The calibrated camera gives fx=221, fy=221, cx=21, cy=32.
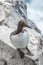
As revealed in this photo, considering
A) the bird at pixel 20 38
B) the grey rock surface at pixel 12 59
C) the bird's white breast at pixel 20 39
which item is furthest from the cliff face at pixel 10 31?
the bird's white breast at pixel 20 39

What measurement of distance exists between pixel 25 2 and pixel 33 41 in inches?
→ 121

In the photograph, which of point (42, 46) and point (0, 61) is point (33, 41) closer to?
point (42, 46)

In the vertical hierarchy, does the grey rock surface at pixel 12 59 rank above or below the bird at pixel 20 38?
below

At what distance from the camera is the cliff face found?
4.70 m

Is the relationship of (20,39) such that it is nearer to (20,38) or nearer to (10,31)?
(20,38)

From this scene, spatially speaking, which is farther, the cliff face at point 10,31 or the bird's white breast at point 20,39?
the cliff face at point 10,31

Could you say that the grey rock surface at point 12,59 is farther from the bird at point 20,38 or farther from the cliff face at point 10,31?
the bird at point 20,38

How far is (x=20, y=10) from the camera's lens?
299 inches

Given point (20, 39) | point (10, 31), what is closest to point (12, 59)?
point (20, 39)

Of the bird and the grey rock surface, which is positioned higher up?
the bird

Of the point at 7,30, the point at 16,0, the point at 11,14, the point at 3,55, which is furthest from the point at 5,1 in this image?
the point at 3,55

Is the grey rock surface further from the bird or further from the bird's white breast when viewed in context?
the bird's white breast

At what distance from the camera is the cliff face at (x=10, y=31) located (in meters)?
4.70

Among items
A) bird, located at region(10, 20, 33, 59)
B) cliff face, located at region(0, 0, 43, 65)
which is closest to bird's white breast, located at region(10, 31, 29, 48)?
bird, located at region(10, 20, 33, 59)
